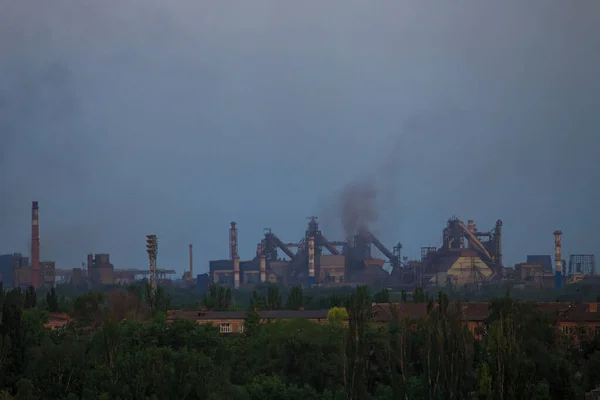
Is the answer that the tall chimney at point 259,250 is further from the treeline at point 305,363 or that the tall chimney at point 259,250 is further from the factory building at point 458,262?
the treeline at point 305,363

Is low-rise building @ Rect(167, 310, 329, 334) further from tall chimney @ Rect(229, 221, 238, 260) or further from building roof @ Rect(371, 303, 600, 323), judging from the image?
tall chimney @ Rect(229, 221, 238, 260)

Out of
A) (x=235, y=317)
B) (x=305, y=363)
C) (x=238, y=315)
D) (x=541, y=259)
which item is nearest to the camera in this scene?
(x=305, y=363)

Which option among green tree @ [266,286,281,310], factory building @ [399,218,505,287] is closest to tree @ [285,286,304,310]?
green tree @ [266,286,281,310]

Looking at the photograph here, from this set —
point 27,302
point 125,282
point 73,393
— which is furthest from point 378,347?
point 125,282

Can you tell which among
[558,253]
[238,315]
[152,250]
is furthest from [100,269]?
[238,315]

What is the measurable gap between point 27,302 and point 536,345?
Answer: 135ft

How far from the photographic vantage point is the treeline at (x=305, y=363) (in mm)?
34406

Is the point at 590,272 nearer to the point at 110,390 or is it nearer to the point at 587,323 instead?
the point at 587,323

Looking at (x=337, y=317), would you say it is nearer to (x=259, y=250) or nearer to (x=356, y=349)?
(x=356, y=349)

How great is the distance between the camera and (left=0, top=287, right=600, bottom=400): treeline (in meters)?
34.4

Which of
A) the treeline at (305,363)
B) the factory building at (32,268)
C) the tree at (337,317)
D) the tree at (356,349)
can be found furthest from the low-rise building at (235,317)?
the factory building at (32,268)

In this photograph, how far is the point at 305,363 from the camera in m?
47.2

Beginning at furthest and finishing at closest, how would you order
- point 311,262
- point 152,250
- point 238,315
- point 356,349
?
1. point 311,262
2. point 152,250
3. point 238,315
4. point 356,349

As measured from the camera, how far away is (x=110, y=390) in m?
35.1
